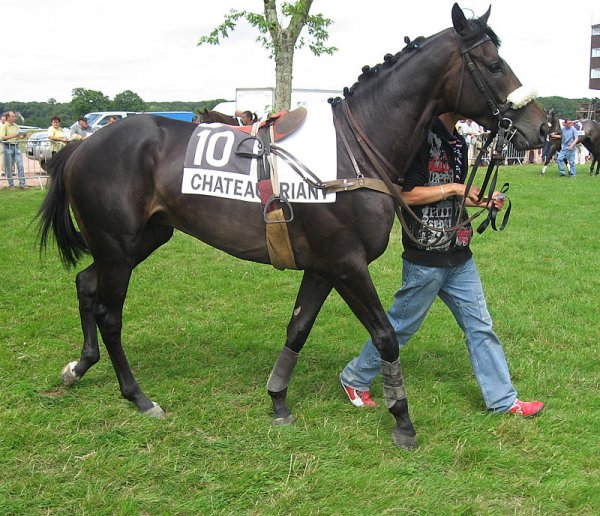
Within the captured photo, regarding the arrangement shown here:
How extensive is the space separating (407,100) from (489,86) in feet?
1.48

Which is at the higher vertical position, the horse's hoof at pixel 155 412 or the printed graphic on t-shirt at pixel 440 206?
the printed graphic on t-shirt at pixel 440 206

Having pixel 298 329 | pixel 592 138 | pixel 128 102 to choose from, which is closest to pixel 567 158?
pixel 592 138

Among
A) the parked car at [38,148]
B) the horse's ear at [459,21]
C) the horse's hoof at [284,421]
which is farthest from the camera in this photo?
the parked car at [38,148]

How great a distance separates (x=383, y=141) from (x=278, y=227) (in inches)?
31.0

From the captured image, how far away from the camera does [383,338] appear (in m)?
3.54

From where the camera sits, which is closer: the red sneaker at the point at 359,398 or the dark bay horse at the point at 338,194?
the dark bay horse at the point at 338,194

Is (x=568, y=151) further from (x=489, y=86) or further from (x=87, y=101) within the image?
(x=87, y=101)

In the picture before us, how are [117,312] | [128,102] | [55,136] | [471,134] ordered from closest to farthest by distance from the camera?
[117,312]
[55,136]
[471,134]
[128,102]

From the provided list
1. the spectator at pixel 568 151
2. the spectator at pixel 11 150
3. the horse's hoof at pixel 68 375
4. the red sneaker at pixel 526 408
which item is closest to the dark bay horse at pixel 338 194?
the horse's hoof at pixel 68 375

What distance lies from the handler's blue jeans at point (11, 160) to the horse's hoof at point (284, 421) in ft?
42.8

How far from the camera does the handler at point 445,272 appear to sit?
12.0 feet

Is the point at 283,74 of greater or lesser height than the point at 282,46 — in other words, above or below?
below

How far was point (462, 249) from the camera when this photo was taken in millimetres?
3781

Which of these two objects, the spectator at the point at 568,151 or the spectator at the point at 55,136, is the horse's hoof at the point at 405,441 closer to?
the spectator at the point at 55,136
